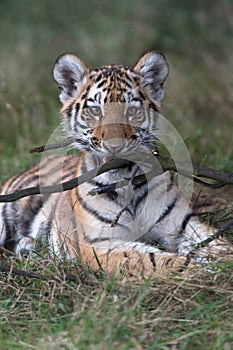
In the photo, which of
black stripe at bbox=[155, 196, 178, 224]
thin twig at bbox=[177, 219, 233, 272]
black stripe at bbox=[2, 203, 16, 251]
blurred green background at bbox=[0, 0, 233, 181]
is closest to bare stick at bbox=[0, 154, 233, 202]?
thin twig at bbox=[177, 219, 233, 272]

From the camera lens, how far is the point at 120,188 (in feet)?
16.1

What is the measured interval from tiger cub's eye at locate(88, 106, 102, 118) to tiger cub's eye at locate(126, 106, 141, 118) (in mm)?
168

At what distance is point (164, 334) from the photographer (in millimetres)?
3662

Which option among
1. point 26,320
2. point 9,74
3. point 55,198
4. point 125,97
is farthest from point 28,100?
point 26,320

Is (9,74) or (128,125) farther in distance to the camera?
(9,74)

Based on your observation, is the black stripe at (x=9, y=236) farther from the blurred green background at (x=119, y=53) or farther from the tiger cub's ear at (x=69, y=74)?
the tiger cub's ear at (x=69, y=74)

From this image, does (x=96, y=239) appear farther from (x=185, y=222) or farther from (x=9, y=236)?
(x=9, y=236)

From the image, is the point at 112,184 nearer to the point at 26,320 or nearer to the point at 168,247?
the point at 168,247

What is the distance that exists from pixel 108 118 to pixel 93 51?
5875 mm

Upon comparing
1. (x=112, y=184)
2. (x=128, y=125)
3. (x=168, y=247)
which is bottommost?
(x=168, y=247)

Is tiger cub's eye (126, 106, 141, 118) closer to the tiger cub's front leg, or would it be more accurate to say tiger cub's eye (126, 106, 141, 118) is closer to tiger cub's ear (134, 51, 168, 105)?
tiger cub's ear (134, 51, 168, 105)

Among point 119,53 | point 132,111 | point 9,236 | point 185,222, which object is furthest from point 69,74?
point 119,53

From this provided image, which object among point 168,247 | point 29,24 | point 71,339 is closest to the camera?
point 71,339

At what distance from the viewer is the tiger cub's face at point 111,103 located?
15.0 feet
